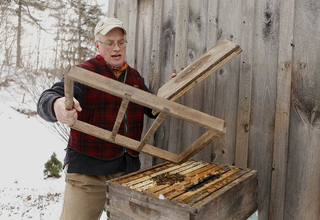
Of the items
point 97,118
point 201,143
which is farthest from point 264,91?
point 97,118

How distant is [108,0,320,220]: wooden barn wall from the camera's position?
186cm

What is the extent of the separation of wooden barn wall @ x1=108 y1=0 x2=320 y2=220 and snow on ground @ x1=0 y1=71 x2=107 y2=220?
→ 369 centimetres

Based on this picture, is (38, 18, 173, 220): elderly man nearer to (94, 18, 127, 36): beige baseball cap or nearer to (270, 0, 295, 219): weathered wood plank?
(94, 18, 127, 36): beige baseball cap

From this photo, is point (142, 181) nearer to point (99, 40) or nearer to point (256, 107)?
point (256, 107)

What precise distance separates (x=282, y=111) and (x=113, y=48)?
1509 mm

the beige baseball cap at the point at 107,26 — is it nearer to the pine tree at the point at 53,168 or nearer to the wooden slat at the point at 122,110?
the wooden slat at the point at 122,110

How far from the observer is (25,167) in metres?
8.00

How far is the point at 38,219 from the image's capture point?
435 cm

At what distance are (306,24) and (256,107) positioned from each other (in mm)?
723

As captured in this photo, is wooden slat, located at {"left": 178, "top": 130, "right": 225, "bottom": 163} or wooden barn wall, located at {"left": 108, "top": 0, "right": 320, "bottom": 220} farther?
wooden barn wall, located at {"left": 108, "top": 0, "right": 320, "bottom": 220}

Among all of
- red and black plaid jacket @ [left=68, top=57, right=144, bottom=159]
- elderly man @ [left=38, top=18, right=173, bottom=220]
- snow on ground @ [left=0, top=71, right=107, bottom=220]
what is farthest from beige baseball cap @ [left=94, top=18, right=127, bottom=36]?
snow on ground @ [left=0, top=71, right=107, bottom=220]

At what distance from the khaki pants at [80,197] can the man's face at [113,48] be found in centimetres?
103

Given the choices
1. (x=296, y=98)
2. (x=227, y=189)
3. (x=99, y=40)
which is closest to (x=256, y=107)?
(x=296, y=98)

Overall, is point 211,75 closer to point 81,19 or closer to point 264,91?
point 264,91
